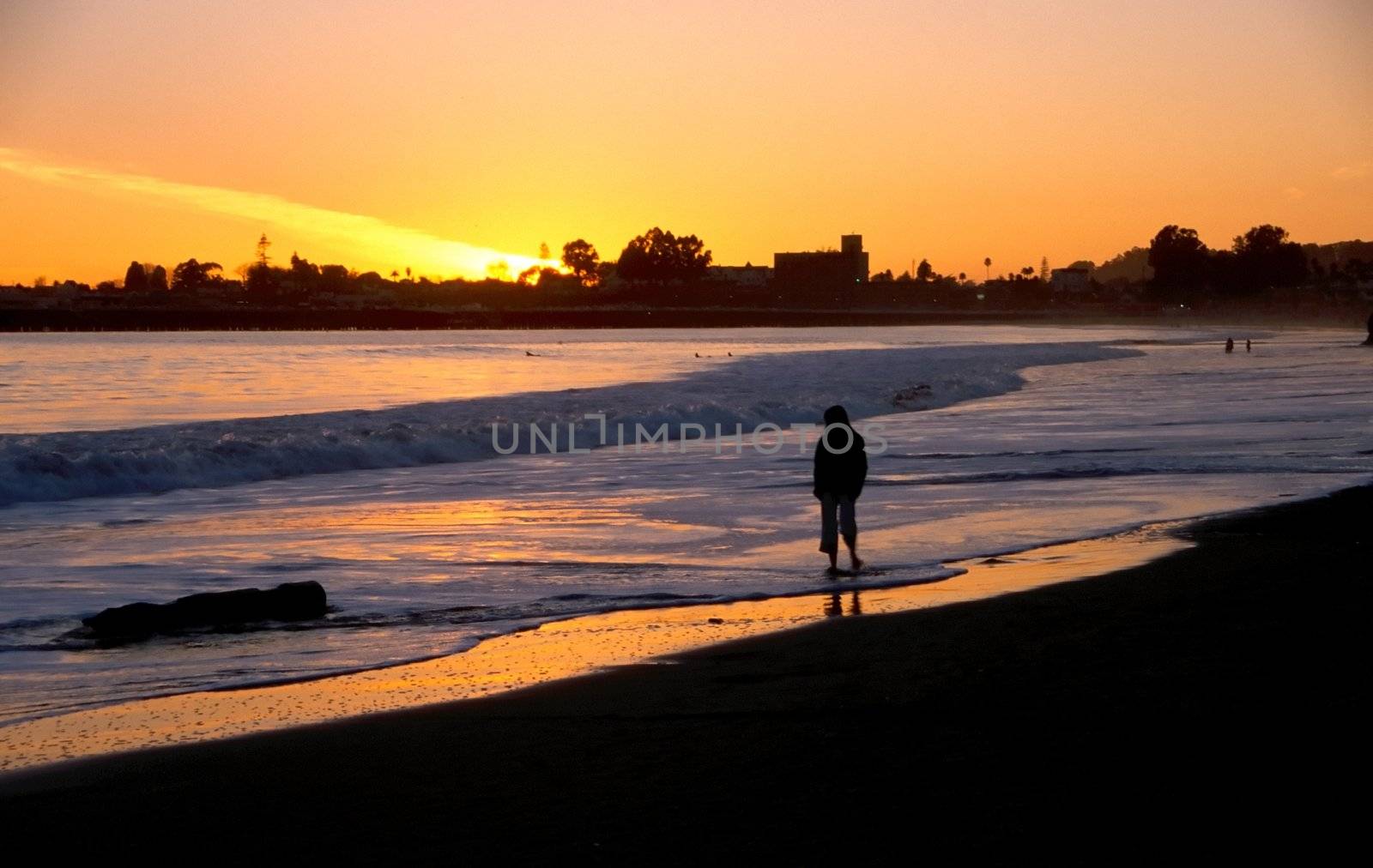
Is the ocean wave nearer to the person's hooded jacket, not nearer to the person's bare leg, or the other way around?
the person's hooded jacket

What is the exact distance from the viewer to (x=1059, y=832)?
16.0ft

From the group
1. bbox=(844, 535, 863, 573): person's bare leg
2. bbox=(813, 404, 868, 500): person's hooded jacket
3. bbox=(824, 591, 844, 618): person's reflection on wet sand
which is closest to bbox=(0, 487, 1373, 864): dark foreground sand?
bbox=(824, 591, 844, 618): person's reflection on wet sand

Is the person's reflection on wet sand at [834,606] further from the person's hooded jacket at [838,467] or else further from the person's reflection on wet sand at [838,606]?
the person's hooded jacket at [838,467]

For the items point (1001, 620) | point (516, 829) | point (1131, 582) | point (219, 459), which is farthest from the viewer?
point (219, 459)

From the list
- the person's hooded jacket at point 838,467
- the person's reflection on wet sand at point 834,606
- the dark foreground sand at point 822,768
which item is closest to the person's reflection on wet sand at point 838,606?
the person's reflection on wet sand at point 834,606

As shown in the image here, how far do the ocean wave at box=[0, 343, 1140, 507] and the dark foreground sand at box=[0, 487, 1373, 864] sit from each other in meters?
14.4

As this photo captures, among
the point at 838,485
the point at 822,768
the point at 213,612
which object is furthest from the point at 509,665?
the point at 838,485

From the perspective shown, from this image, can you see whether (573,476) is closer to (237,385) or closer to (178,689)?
(178,689)

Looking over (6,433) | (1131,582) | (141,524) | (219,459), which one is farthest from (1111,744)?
(6,433)

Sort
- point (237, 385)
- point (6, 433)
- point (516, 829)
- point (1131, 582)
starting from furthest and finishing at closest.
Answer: point (237, 385) < point (6, 433) < point (1131, 582) < point (516, 829)

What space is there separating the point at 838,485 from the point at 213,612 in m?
5.01

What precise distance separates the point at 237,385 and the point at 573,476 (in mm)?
31888

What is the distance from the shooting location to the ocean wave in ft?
68.3

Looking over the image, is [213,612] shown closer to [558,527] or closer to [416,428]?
[558,527]
